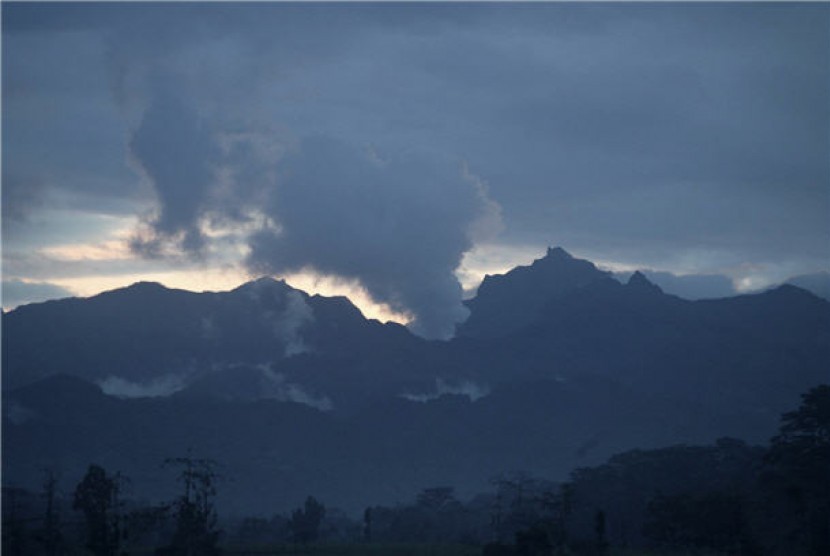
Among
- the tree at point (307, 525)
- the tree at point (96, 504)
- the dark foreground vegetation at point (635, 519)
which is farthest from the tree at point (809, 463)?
the tree at point (96, 504)

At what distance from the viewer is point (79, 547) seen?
93500 millimetres

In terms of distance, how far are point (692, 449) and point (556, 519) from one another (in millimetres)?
34567

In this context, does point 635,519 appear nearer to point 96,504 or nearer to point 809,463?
point 809,463

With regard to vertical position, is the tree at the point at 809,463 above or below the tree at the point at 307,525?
above

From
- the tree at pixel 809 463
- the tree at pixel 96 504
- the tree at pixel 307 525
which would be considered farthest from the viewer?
the tree at pixel 307 525

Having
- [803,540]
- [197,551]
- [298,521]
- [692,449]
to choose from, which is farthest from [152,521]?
[692,449]

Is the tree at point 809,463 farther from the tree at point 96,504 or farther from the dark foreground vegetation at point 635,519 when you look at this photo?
the tree at point 96,504

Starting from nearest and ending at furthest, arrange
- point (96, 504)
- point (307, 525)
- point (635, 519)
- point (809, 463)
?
1. point (809, 463)
2. point (96, 504)
3. point (635, 519)
4. point (307, 525)

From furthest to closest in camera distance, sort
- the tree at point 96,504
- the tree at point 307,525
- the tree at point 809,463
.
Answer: the tree at point 307,525, the tree at point 809,463, the tree at point 96,504

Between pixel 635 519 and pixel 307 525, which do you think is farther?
pixel 307 525

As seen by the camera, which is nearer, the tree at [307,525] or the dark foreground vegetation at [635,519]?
the dark foreground vegetation at [635,519]

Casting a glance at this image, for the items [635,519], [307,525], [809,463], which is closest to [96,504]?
[307,525]

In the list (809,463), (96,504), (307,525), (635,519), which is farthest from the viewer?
(307,525)

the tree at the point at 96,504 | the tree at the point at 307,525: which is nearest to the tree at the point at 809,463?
the tree at the point at 307,525
